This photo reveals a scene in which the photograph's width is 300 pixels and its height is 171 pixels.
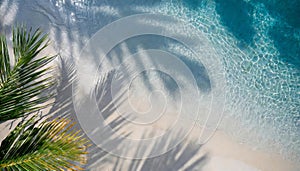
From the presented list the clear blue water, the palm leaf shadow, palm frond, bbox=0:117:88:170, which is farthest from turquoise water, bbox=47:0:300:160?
palm frond, bbox=0:117:88:170

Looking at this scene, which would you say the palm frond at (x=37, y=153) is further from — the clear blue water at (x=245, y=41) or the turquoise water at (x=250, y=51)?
the turquoise water at (x=250, y=51)

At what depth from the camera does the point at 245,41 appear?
5262mm

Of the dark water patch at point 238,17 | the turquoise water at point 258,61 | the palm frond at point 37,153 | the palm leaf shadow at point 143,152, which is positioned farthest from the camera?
the dark water patch at point 238,17

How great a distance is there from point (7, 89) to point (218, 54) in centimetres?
308

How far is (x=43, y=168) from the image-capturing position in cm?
285

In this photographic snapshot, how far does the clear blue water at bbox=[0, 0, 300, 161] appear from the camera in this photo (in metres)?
5.14

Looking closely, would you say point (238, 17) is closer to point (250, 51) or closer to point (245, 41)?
point (245, 41)

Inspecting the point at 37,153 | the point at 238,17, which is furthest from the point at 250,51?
the point at 37,153

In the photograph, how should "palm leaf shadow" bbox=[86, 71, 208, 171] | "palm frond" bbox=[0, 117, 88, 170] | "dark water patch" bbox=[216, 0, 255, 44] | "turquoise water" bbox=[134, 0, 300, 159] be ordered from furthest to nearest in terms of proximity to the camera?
"dark water patch" bbox=[216, 0, 255, 44], "turquoise water" bbox=[134, 0, 300, 159], "palm leaf shadow" bbox=[86, 71, 208, 171], "palm frond" bbox=[0, 117, 88, 170]

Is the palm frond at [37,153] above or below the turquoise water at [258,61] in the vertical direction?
below

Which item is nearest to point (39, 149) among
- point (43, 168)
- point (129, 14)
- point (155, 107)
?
point (43, 168)

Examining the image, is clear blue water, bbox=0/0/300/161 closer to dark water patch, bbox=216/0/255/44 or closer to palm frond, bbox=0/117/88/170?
dark water patch, bbox=216/0/255/44

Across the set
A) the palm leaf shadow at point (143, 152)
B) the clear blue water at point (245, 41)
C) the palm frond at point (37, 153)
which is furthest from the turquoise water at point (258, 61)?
the palm frond at point (37, 153)

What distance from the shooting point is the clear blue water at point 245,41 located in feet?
16.9
